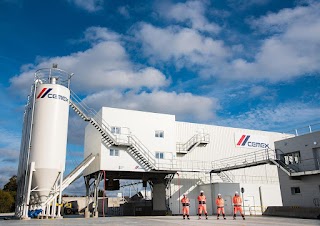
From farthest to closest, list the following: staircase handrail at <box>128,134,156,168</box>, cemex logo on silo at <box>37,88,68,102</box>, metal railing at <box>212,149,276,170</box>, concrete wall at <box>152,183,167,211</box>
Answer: metal railing at <box>212,149,276,170</box> < concrete wall at <box>152,183,167,211</box> < staircase handrail at <box>128,134,156,168</box> < cemex logo on silo at <box>37,88,68,102</box>

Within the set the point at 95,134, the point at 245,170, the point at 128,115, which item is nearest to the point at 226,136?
the point at 245,170

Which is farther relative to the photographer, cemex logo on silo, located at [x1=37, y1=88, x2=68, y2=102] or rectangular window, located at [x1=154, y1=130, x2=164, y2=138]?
rectangular window, located at [x1=154, y1=130, x2=164, y2=138]

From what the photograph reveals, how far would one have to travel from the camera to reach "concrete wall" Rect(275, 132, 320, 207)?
2508cm

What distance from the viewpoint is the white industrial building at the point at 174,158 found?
30.8 metres

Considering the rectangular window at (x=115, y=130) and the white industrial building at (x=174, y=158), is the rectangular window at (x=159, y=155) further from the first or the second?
the rectangular window at (x=115, y=130)

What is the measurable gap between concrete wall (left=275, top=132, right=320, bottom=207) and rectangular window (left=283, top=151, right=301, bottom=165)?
0.42m

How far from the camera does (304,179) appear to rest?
85.2 feet

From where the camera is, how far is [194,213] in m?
34.1

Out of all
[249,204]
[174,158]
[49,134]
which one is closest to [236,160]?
[249,204]

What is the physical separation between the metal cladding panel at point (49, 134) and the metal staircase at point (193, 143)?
46.6 ft

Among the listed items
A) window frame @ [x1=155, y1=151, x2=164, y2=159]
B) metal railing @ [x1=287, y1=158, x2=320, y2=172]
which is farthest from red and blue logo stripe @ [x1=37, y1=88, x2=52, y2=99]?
metal railing @ [x1=287, y1=158, x2=320, y2=172]

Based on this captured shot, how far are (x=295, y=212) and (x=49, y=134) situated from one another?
20274mm

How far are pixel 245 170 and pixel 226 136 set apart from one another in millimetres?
4831

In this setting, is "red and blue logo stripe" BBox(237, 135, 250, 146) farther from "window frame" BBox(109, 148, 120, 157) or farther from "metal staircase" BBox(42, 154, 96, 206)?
"metal staircase" BBox(42, 154, 96, 206)
